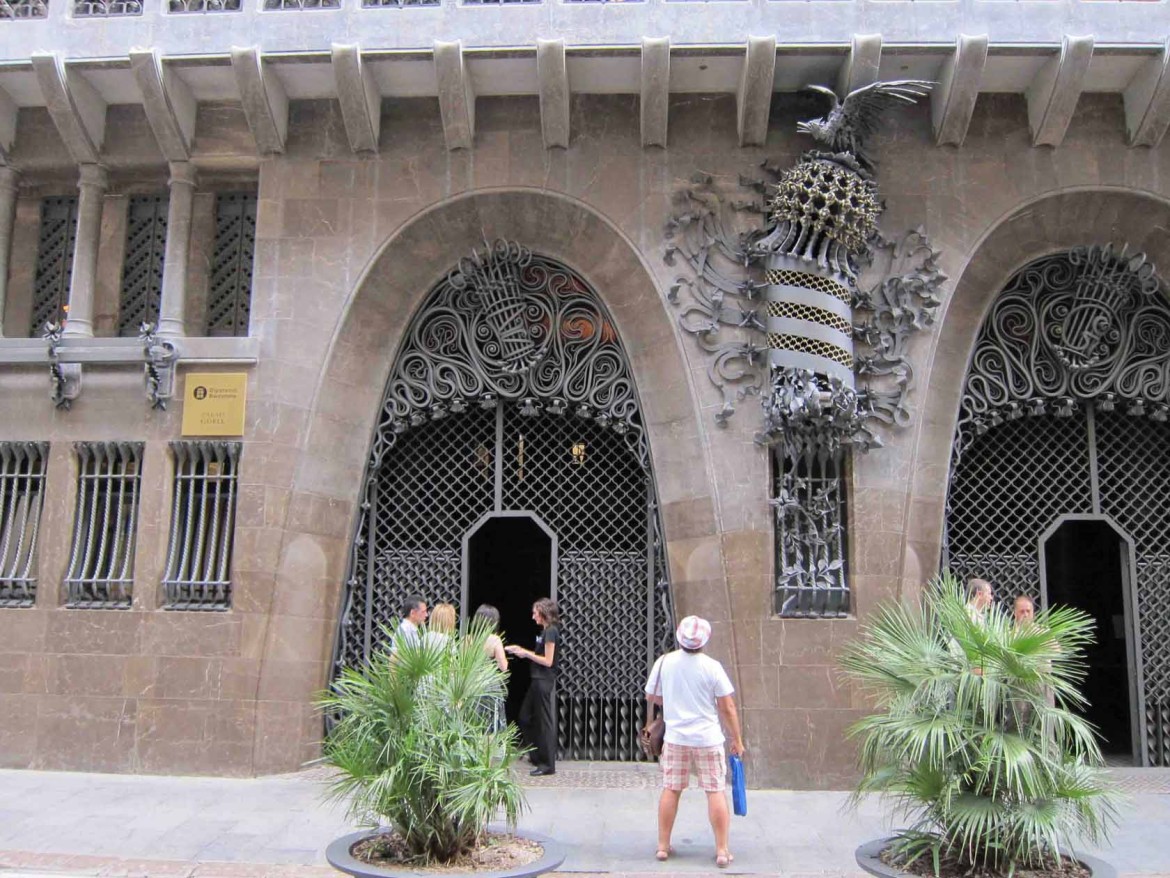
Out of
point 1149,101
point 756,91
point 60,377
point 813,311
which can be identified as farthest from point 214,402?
point 1149,101

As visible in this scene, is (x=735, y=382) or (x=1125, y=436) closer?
(x=735, y=382)

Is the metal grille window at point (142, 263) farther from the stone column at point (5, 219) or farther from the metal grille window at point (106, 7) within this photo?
the metal grille window at point (106, 7)

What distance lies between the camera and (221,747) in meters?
10.8

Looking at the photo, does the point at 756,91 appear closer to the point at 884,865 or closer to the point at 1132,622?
the point at 1132,622

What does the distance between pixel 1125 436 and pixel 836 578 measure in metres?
4.31

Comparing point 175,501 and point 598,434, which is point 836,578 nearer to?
point 598,434

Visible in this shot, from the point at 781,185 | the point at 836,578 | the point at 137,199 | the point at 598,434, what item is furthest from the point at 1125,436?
the point at 137,199

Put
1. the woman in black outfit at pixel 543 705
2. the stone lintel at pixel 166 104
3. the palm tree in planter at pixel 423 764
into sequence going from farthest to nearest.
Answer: the stone lintel at pixel 166 104 → the woman in black outfit at pixel 543 705 → the palm tree in planter at pixel 423 764

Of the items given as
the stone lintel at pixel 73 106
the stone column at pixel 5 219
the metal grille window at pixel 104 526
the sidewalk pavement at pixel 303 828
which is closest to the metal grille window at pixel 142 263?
the stone lintel at pixel 73 106

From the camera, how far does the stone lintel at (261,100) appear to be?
11.2 meters

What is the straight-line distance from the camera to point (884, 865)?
571 cm

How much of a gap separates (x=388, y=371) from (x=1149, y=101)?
8.71 metres

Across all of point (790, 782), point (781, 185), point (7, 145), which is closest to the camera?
point (790, 782)

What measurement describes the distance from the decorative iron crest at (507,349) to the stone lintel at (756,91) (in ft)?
8.29
